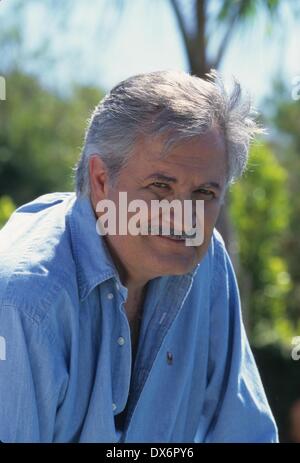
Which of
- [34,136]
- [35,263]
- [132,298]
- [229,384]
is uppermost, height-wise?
[34,136]

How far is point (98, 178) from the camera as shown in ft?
8.16

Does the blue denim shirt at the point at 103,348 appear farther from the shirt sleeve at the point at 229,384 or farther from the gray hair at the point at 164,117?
the gray hair at the point at 164,117

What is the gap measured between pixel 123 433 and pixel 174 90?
3.04ft

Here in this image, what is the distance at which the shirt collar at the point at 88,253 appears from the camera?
2.38 metres

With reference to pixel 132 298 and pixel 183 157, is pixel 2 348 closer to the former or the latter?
pixel 132 298

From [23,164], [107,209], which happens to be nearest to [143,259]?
[107,209]

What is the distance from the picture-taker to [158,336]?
2604mm

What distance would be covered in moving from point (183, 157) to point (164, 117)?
4.5 inches

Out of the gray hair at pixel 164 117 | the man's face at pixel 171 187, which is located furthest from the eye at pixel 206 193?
the gray hair at pixel 164 117

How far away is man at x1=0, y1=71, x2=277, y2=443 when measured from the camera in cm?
224

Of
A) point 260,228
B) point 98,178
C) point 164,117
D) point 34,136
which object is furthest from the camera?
point 34,136

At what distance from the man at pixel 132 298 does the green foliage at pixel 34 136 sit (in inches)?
Answer: 759

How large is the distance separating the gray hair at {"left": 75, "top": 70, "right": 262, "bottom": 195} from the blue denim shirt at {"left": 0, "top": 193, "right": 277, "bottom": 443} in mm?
185

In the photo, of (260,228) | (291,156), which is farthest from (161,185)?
(291,156)
